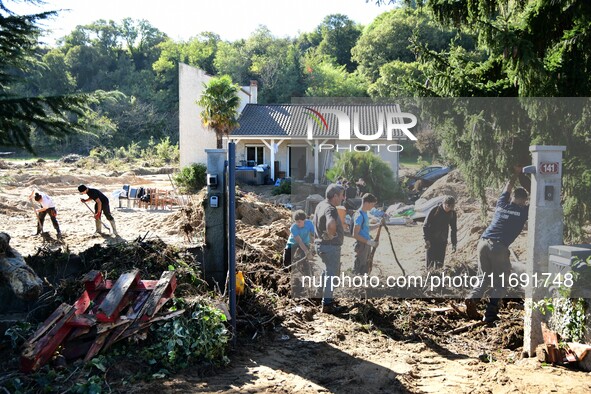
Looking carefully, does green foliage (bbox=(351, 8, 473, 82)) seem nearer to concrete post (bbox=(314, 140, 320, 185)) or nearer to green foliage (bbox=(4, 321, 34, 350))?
concrete post (bbox=(314, 140, 320, 185))

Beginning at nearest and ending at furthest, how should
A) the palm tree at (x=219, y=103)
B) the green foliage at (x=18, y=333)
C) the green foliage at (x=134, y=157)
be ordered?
the green foliage at (x=18, y=333)
the palm tree at (x=219, y=103)
the green foliage at (x=134, y=157)

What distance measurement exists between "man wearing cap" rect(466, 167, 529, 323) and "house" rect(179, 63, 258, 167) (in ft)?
88.0

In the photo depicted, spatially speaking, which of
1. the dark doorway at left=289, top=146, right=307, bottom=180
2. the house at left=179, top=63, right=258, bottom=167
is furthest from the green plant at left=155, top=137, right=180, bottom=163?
the dark doorway at left=289, top=146, right=307, bottom=180

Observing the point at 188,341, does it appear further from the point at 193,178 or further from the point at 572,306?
the point at 193,178

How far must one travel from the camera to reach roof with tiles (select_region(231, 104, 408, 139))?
777 cm

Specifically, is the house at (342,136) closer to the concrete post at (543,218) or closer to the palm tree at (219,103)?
the concrete post at (543,218)

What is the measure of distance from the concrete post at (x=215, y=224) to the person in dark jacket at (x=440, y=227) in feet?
9.32

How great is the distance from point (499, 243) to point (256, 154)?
25832 millimetres

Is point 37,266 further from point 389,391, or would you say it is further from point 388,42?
point 388,42

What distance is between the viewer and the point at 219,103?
99.1 feet

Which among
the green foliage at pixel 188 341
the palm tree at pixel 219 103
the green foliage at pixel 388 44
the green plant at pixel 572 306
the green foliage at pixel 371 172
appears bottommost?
the green foliage at pixel 188 341

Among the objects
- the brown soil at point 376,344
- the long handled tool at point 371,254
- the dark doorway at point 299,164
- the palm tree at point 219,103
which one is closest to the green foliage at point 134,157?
the palm tree at point 219,103

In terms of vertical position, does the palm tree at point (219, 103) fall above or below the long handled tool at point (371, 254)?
above

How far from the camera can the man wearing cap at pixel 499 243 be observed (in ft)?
25.5
